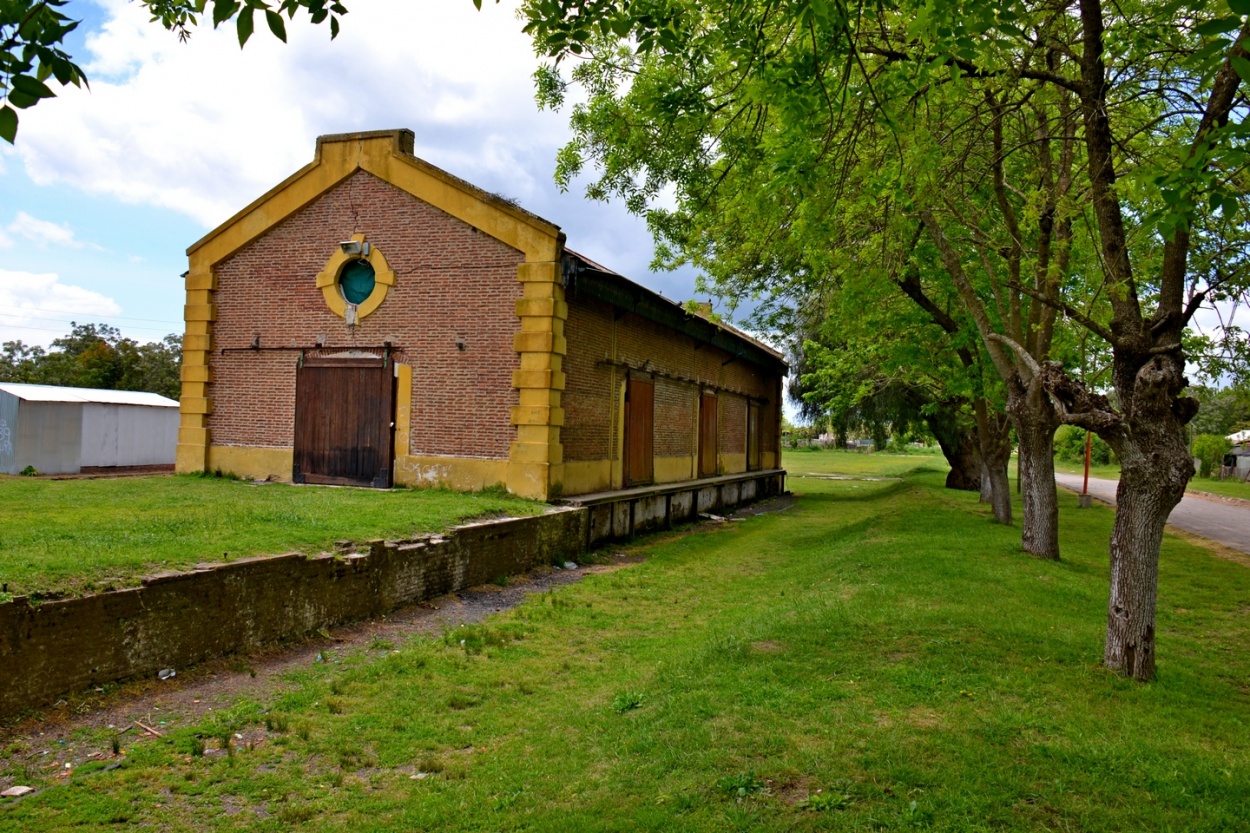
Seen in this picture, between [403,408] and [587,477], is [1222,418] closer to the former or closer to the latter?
[587,477]

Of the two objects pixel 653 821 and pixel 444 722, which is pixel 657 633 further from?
pixel 653 821

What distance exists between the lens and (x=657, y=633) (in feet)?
29.2

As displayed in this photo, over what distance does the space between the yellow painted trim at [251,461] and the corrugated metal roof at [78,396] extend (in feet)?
27.1

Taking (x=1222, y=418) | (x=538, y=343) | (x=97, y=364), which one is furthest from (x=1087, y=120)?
(x=1222, y=418)

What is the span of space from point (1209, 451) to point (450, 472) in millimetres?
45121

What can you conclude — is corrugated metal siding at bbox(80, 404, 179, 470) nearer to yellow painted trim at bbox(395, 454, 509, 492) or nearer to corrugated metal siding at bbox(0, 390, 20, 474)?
corrugated metal siding at bbox(0, 390, 20, 474)

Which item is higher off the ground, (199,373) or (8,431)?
(199,373)

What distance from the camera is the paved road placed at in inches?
698

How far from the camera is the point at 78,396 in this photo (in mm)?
22047

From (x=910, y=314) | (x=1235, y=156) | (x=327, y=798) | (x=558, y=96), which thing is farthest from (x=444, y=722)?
(x=910, y=314)

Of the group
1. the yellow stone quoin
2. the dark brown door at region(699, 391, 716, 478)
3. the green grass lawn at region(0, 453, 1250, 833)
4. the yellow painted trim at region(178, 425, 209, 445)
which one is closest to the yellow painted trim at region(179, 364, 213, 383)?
the yellow stone quoin

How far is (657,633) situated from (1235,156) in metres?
6.56

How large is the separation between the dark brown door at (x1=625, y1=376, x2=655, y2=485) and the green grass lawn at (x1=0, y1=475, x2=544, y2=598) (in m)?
4.83

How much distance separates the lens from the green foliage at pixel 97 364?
38.1m
